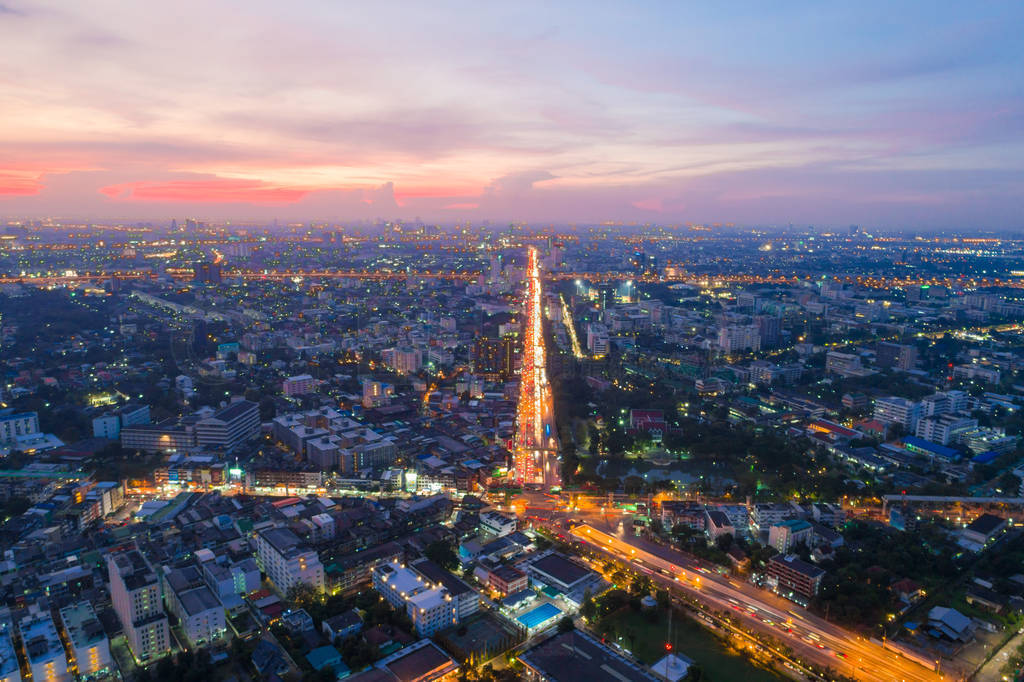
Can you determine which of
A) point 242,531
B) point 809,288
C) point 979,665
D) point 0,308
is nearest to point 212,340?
point 0,308

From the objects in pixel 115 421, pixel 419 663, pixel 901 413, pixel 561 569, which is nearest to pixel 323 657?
pixel 419 663

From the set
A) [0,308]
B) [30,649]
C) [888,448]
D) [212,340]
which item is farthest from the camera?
[0,308]

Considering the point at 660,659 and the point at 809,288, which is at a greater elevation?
the point at 809,288

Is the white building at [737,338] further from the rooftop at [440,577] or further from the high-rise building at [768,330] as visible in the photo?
the rooftop at [440,577]

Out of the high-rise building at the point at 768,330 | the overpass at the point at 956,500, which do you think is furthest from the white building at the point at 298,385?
the high-rise building at the point at 768,330

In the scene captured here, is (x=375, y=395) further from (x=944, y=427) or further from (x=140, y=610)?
(x=944, y=427)

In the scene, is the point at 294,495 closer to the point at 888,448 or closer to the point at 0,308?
the point at 888,448

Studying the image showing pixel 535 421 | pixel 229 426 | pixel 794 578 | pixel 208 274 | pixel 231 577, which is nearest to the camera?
pixel 231 577
